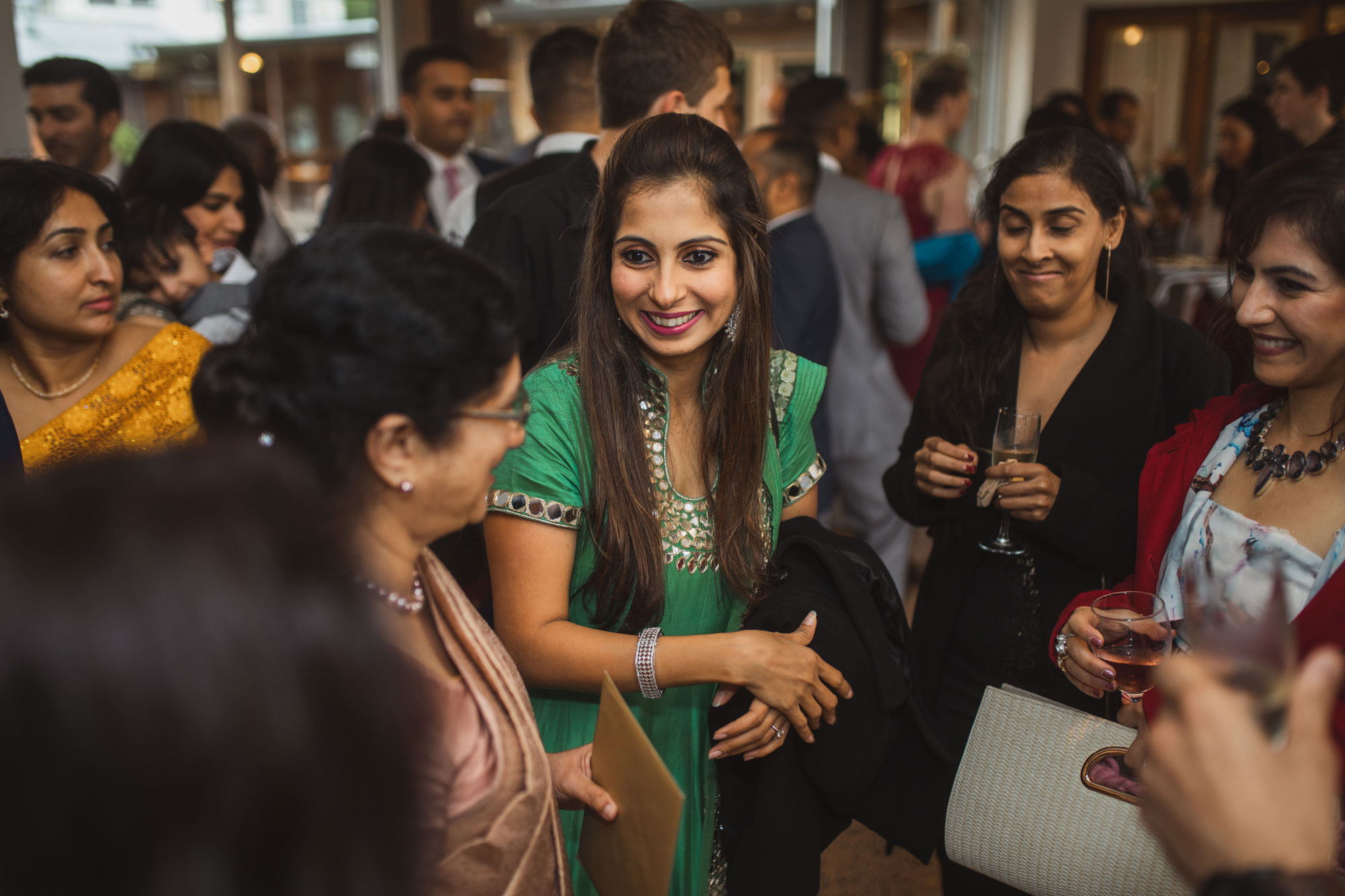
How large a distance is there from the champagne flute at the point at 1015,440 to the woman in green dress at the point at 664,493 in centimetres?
49

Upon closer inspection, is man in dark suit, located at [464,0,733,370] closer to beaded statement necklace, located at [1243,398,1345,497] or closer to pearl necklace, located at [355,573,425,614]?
pearl necklace, located at [355,573,425,614]

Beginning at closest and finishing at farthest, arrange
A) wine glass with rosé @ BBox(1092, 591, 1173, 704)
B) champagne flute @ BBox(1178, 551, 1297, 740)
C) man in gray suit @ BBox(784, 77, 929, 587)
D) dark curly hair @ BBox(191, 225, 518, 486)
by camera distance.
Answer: champagne flute @ BBox(1178, 551, 1297, 740) → dark curly hair @ BBox(191, 225, 518, 486) → wine glass with rosé @ BBox(1092, 591, 1173, 704) → man in gray suit @ BBox(784, 77, 929, 587)

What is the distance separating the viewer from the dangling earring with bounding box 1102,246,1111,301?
6.26 feet

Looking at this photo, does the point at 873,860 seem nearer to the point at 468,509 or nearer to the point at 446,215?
the point at 468,509

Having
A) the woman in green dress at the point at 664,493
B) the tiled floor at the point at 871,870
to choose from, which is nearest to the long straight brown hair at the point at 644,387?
the woman in green dress at the point at 664,493

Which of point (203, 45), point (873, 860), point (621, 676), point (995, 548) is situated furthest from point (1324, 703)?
point (203, 45)

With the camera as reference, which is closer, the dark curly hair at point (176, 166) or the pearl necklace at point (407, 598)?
the pearl necklace at point (407, 598)

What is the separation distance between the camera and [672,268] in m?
1.43

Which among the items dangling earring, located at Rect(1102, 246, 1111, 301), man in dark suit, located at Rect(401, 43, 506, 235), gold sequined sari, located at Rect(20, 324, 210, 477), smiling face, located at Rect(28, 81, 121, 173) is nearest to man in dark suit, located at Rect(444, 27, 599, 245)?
gold sequined sari, located at Rect(20, 324, 210, 477)

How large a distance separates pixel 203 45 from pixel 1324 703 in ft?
23.4

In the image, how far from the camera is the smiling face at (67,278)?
1884 mm

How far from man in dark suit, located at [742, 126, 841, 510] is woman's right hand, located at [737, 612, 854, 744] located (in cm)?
172

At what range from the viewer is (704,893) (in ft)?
4.97

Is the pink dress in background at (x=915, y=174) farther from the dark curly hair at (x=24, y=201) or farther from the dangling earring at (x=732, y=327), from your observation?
the dark curly hair at (x=24, y=201)
